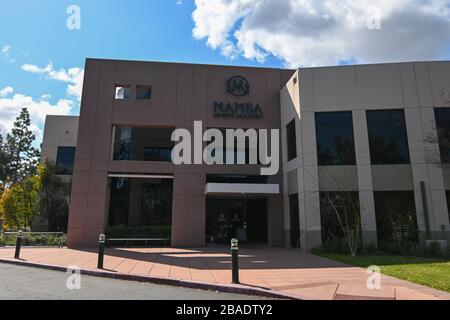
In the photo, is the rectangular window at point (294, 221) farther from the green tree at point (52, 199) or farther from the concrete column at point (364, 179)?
the green tree at point (52, 199)

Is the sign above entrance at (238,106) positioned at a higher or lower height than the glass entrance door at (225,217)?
higher

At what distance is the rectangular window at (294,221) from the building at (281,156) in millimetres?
57

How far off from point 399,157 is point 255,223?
9759 mm

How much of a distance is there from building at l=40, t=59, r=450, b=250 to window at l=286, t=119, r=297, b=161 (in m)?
0.06

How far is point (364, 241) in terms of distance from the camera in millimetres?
16891

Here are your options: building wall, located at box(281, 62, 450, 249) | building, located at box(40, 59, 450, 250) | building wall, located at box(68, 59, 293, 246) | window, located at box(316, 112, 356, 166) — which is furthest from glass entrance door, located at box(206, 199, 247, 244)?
window, located at box(316, 112, 356, 166)

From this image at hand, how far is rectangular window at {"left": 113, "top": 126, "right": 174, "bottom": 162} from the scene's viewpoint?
23812 mm

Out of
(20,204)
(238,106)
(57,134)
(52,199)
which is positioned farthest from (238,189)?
(57,134)

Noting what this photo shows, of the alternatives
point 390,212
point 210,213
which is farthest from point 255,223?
point 390,212

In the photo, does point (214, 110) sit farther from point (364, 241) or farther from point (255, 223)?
point (364, 241)

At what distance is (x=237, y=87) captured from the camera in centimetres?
2197

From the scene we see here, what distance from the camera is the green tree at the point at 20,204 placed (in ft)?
95.9

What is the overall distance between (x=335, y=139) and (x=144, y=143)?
42.7 ft

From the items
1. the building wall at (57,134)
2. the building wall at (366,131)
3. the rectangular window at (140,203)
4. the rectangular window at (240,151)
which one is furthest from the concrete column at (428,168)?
the building wall at (57,134)
